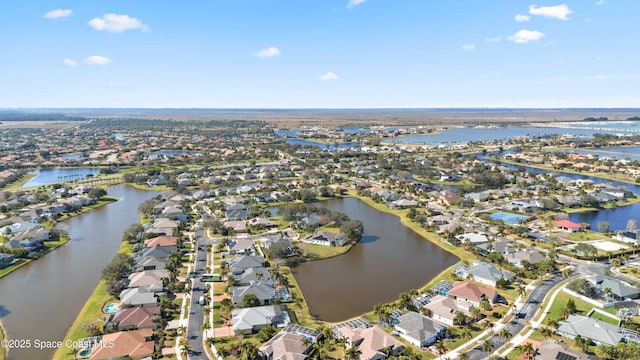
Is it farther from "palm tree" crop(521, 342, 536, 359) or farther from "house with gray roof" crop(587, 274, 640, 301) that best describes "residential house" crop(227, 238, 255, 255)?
"house with gray roof" crop(587, 274, 640, 301)

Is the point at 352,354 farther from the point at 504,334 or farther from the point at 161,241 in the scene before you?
the point at 161,241

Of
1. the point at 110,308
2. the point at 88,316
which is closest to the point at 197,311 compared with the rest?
the point at 110,308

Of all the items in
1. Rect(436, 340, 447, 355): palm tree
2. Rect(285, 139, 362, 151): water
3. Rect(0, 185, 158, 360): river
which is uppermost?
Rect(285, 139, 362, 151): water

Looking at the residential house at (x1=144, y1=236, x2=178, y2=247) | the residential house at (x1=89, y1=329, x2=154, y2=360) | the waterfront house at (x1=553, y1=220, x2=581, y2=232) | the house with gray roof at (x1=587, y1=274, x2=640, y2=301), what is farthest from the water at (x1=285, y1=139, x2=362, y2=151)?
the residential house at (x1=89, y1=329, x2=154, y2=360)

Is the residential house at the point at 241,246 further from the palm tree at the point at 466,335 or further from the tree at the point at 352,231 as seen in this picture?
the palm tree at the point at 466,335

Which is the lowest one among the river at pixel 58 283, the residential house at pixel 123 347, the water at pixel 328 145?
the river at pixel 58 283

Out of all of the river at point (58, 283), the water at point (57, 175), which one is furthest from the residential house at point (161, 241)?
the water at point (57, 175)
